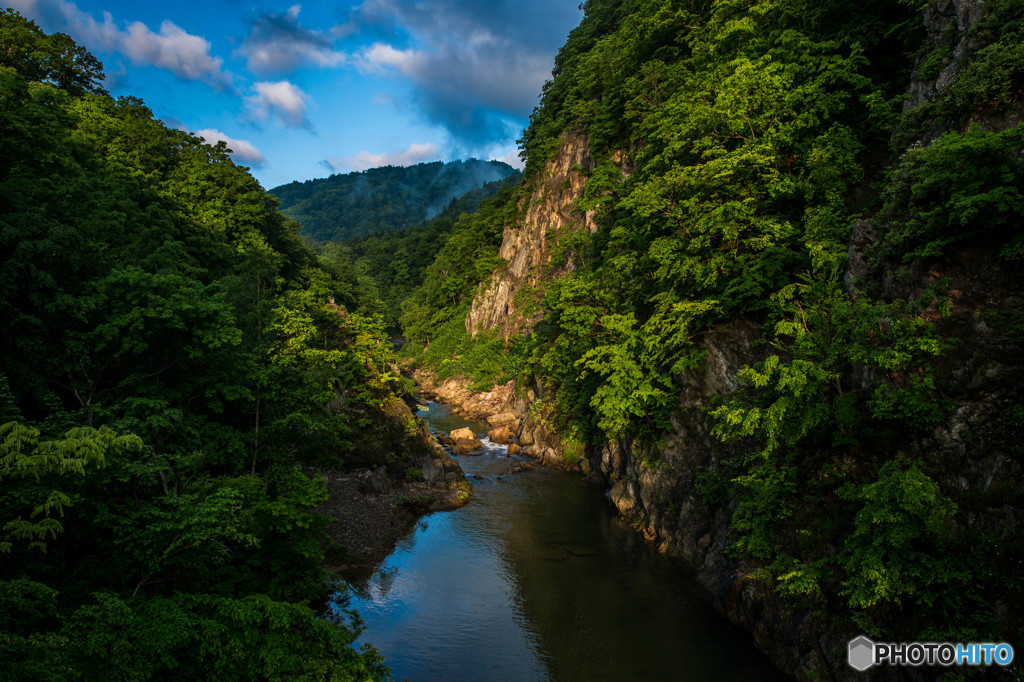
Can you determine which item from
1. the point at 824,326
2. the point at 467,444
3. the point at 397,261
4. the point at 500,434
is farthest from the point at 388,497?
the point at 397,261

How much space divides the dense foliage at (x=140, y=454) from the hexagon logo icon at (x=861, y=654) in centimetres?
1087

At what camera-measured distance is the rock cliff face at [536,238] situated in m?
46.4

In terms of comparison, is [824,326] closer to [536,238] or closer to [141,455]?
[141,455]

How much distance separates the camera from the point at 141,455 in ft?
32.5

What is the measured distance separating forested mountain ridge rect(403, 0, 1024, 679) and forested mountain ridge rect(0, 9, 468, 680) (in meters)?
11.4

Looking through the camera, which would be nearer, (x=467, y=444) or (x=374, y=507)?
(x=374, y=507)

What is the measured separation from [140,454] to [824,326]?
17674 millimetres

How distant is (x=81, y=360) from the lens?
37.0ft

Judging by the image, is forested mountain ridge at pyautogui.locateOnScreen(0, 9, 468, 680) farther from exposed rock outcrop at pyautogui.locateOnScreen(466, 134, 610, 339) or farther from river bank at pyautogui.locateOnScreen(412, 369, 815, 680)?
exposed rock outcrop at pyautogui.locateOnScreen(466, 134, 610, 339)

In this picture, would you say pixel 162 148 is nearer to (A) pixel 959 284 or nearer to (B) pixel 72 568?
(B) pixel 72 568

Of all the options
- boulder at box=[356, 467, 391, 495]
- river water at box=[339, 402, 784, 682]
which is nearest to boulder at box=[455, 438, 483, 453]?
boulder at box=[356, 467, 391, 495]

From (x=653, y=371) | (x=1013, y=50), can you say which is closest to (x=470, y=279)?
(x=653, y=371)

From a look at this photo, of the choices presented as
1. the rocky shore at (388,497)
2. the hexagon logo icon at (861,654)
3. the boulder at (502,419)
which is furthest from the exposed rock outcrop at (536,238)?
the hexagon logo icon at (861,654)

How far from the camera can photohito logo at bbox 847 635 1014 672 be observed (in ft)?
28.7
